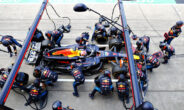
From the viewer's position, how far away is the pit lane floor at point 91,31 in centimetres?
680

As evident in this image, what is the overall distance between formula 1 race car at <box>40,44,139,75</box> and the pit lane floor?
0.70 m

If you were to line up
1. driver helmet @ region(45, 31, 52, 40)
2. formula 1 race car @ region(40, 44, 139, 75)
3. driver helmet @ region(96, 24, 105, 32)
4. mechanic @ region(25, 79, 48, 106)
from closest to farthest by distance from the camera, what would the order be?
1. mechanic @ region(25, 79, 48, 106)
2. formula 1 race car @ region(40, 44, 139, 75)
3. driver helmet @ region(45, 31, 52, 40)
4. driver helmet @ region(96, 24, 105, 32)

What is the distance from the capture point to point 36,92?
608cm

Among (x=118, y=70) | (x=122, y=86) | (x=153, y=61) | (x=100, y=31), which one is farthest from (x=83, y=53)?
(x=153, y=61)

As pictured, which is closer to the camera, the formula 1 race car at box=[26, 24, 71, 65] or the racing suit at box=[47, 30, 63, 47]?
the formula 1 race car at box=[26, 24, 71, 65]

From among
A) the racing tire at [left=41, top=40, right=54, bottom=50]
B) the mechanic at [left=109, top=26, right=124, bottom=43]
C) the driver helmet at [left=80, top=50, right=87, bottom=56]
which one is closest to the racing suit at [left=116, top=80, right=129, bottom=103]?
the driver helmet at [left=80, top=50, right=87, bottom=56]

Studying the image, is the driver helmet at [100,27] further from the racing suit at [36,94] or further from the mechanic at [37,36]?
the racing suit at [36,94]

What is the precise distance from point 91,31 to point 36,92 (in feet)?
20.6

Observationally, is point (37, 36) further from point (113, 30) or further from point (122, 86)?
point (122, 86)

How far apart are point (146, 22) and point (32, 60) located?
913 cm

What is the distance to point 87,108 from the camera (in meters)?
6.59

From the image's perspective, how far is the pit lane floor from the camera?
680cm

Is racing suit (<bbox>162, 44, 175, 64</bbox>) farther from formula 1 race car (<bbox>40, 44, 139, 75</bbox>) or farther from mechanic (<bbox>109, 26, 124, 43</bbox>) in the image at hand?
mechanic (<bbox>109, 26, 124, 43</bbox>)

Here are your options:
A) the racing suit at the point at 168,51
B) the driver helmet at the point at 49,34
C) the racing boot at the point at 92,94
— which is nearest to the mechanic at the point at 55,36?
the driver helmet at the point at 49,34
